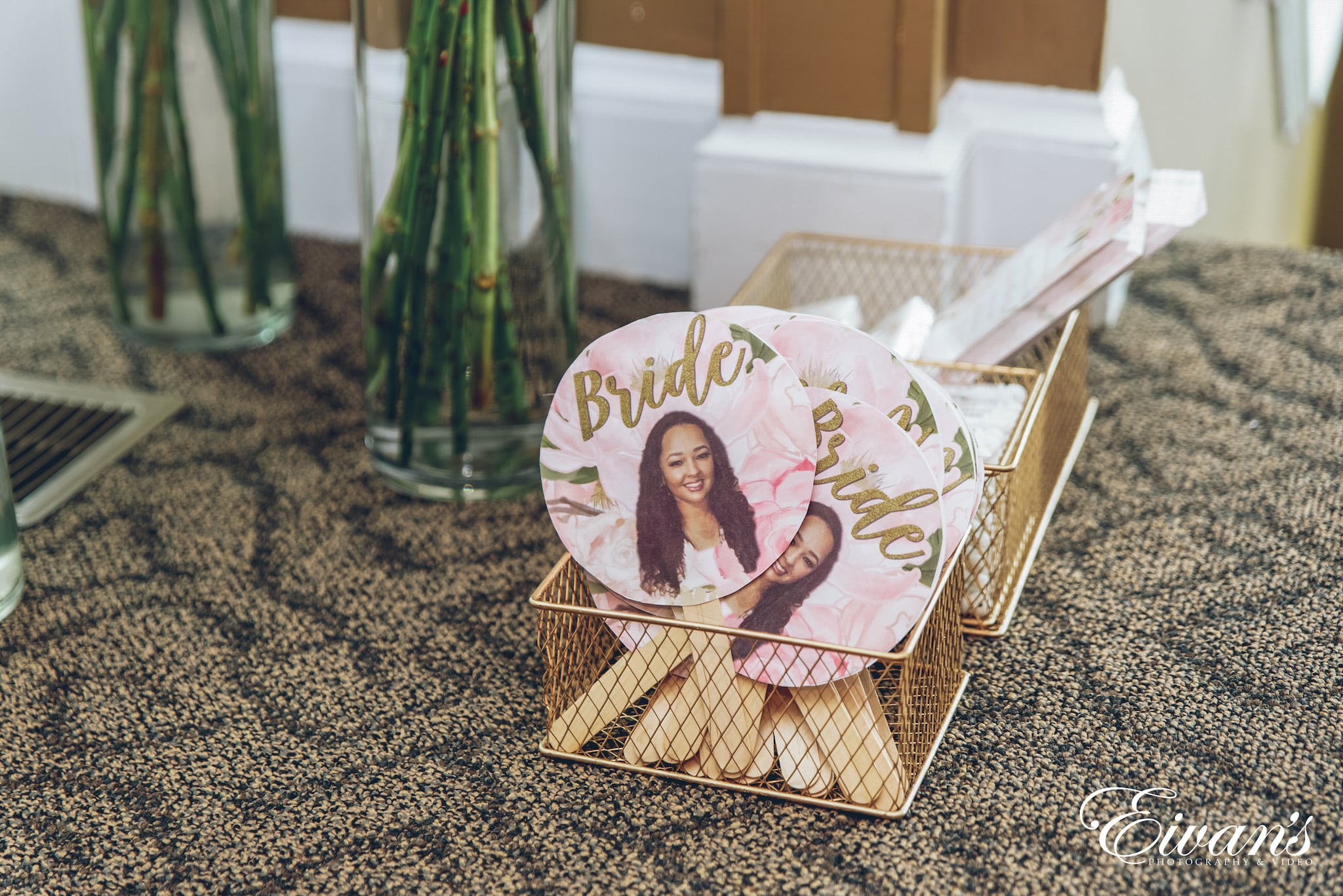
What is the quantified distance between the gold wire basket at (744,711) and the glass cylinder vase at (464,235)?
27 centimetres

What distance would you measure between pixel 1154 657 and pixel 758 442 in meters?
0.32

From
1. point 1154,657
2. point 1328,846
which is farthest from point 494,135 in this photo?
point 1328,846

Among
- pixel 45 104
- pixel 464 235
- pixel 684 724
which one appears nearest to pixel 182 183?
pixel 464 235

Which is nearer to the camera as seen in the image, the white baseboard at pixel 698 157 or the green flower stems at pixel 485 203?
the green flower stems at pixel 485 203

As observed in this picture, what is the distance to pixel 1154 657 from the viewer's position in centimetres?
90

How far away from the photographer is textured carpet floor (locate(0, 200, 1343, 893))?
760mm

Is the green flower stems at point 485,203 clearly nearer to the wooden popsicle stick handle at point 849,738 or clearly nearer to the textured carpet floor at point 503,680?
the textured carpet floor at point 503,680

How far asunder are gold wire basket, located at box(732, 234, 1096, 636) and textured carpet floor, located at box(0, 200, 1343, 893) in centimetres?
3

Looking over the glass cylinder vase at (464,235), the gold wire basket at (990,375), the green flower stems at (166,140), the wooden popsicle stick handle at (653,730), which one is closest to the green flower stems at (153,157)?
the green flower stems at (166,140)

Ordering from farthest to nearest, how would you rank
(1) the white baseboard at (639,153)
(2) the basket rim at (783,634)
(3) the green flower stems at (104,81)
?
(1) the white baseboard at (639,153) → (3) the green flower stems at (104,81) → (2) the basket rim at (783,634)

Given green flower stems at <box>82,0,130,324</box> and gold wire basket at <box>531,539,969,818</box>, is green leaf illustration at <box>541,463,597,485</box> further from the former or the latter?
green flower stems at <box>82,0,130,324</box>

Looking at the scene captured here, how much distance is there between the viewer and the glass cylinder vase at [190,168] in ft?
3.99

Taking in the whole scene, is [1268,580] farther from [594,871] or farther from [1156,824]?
[594,871]

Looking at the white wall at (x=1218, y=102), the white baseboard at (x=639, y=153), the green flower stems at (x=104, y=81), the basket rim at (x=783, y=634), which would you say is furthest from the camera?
the white wall at (x=1218, y=102)
